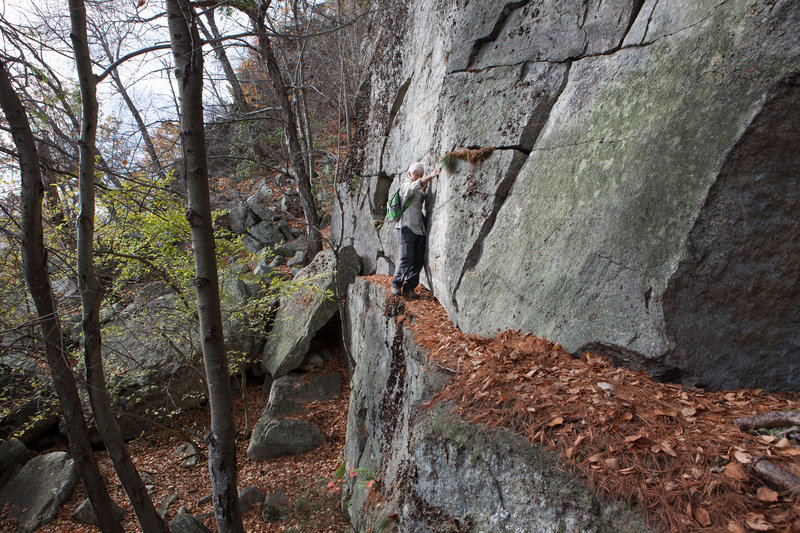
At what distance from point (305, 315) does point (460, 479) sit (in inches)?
301

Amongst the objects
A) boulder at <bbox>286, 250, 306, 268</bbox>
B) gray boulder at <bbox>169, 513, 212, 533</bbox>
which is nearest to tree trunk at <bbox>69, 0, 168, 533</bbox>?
gray boulder at <bbox>169, 513, 212, 533</bbox>

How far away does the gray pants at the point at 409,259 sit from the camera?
6.28 metres

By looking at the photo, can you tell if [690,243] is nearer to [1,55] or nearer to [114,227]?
[1,55]

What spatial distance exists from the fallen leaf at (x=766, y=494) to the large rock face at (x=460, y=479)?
55 cm

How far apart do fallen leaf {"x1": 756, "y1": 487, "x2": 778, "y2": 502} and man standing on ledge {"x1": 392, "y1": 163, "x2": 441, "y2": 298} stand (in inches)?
185

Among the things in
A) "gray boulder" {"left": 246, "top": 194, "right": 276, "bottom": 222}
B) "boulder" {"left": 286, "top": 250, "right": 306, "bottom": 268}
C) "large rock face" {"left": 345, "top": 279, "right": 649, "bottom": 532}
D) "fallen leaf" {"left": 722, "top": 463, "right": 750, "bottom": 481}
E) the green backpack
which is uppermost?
"gray boulder" {"left": 246, "top": 194, "right": 276, "bottom": 222}

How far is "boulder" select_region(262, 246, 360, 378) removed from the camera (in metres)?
9.73

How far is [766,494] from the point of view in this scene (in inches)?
76.8

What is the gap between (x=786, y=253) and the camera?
3.04 meters

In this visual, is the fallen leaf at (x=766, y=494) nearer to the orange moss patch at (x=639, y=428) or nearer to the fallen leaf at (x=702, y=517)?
the orange moss patch at (x=639, y=428)

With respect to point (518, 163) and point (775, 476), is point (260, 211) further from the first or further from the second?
point (775, 476)

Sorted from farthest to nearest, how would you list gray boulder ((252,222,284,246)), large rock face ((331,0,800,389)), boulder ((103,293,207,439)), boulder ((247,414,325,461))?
gray boulder ((252,222,284,246)), boulder ((103,293,207,439)), boulder ((247,414,325,461)), large rock face ((331,0,800,389))

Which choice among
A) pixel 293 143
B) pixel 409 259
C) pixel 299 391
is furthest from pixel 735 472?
pixel 293 143

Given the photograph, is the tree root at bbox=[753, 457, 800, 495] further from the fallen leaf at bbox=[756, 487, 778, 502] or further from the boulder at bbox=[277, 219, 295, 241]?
the boulder at bbox=[277, 219, 295, 241]
